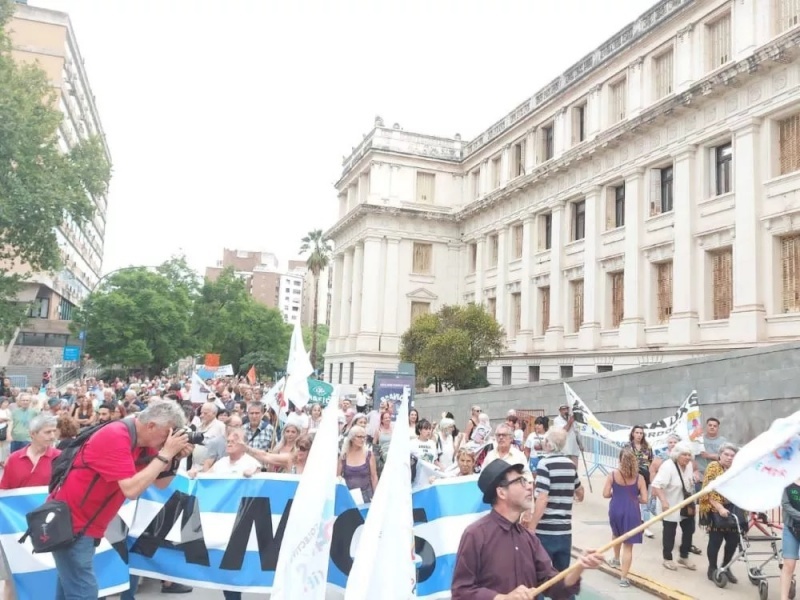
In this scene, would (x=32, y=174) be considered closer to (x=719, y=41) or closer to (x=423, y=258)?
(x=719, y=41)

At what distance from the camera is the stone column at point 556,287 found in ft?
110

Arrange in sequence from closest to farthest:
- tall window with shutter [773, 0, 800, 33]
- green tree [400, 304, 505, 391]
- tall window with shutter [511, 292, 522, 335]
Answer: tall window with shutter [773, 0, 800, 33] → green tree [400, 304, 505, 391] → tall window with shutter [511, 292, 522, 335]

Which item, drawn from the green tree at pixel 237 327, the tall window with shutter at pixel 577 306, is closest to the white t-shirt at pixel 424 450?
the tall window with shutter at pixel 577 306

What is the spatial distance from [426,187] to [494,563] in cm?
4573

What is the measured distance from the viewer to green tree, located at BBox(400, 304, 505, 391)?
32.2m

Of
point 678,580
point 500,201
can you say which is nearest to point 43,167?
point 500,201

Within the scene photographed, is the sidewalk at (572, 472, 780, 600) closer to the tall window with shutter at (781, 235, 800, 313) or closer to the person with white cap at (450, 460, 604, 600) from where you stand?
the person with white cap at (450, 460, 604, 600)

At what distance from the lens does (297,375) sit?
1271 centimetres

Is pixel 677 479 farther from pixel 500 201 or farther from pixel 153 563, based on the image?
pixel 500 201

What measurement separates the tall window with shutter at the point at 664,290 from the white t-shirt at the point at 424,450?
62.8 feet

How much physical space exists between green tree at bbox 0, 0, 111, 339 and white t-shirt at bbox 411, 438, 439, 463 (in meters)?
20.6

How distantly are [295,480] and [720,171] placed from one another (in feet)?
79.2

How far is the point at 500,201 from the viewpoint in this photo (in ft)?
134

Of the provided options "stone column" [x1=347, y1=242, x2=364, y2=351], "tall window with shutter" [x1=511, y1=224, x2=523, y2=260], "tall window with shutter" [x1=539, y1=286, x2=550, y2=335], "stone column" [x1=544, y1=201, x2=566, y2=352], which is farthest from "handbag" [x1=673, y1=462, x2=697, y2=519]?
"stone column" [x1=347, y1=242, x2=364, y2=351]
